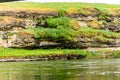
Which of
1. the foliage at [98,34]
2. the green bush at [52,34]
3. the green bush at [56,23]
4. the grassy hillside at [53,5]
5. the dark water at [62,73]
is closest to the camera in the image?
the dark water at [62,73]

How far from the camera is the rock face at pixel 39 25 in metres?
102

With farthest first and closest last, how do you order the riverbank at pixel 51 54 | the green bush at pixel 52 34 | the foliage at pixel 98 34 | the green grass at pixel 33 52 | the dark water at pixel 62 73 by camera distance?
1. the foliage at pixel 98 34
2. the green bush at pixel 52 34
3. the green grass at pixel 33 52
4. the riverbank at pixel 51 54
5. the dark water at pixel 62 73

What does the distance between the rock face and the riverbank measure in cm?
329

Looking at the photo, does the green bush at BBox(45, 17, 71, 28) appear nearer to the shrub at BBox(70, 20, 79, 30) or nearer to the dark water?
the shrub at BBox(70, 20, 79, 30)

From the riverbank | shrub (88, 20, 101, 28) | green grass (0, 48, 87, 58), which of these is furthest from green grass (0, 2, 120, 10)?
the riverbank

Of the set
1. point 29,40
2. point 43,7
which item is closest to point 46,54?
point 29,40

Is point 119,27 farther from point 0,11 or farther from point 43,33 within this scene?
point 0,11

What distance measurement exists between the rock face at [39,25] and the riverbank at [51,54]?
3.29 meters

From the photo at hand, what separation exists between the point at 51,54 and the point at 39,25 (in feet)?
59.7

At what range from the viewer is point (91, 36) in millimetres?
106688

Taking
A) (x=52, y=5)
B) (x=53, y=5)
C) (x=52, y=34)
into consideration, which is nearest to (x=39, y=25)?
(x=52, y=34)

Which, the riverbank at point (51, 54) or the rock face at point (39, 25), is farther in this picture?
the rock face at point (39, 25)

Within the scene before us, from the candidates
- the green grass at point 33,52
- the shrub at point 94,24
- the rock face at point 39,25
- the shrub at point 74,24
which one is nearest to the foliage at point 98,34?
the rock face at point 39,25

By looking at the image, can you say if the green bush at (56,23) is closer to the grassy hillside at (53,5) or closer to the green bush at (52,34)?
the green bush at (52,34)
